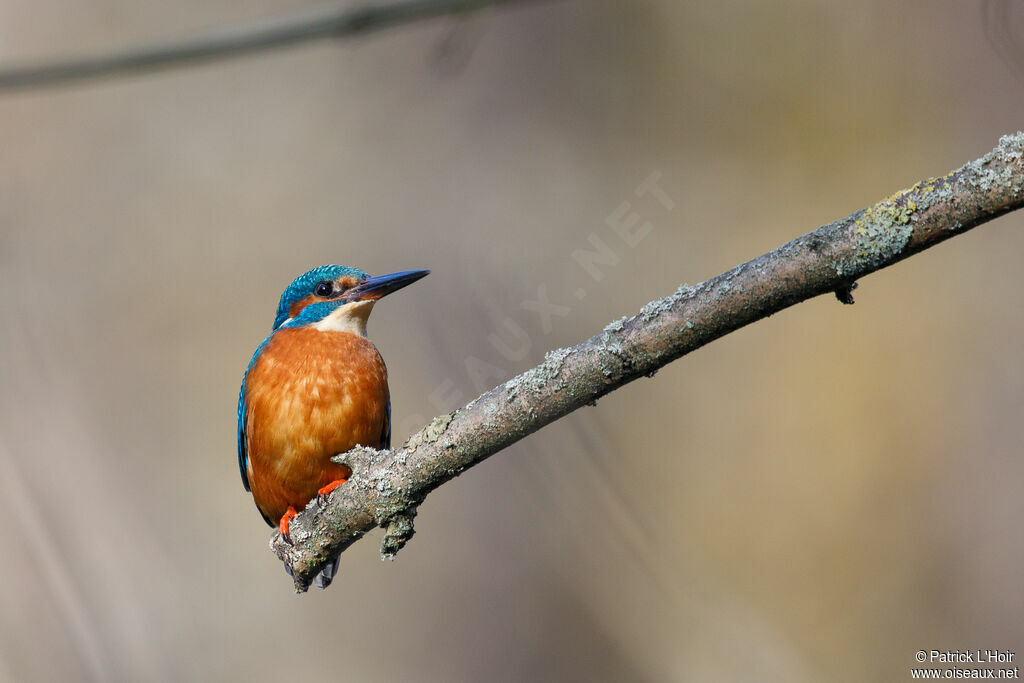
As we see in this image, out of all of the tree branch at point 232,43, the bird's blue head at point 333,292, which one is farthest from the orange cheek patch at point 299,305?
the tree branch at point 232,43

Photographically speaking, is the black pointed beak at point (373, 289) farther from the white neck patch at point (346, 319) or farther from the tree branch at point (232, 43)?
the tree branch at point (232, 43)

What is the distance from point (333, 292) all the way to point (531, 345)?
1720mm

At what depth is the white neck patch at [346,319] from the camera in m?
3.54

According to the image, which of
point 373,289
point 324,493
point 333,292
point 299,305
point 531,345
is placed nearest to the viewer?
point 324,493

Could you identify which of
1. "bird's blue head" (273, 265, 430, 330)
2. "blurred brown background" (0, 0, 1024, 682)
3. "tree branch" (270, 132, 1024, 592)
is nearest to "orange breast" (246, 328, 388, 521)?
"bird's blue head" (273, 265, 430, 330)

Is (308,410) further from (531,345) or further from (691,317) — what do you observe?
(531,345)

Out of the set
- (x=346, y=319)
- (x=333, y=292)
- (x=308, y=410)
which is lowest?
(x=308, y=410)

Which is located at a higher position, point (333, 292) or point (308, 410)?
point (333, 292)

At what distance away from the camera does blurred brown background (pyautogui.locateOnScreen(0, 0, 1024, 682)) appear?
17.1 feet

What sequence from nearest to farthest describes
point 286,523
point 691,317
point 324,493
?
point 691,317, point 324,493, point 286,523

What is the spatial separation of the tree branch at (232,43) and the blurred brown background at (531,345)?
2890 millimetres

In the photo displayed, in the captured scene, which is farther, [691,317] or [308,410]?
[308,410]

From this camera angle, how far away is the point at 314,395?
3.27 meters

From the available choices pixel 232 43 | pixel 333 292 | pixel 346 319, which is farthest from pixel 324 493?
pixel 232 43
